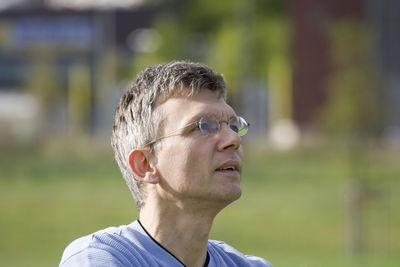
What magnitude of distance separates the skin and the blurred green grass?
8.53 metres

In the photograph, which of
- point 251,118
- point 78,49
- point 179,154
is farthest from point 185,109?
point 78,49

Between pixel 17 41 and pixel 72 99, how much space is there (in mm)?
4393

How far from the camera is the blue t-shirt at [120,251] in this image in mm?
2275

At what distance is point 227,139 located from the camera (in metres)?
2.52

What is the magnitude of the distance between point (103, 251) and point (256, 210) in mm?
16576

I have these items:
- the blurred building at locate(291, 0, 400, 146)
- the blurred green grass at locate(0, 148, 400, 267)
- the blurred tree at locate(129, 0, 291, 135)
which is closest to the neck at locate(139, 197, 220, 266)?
the blurred green grass at locate(0, 148, 400, 267)

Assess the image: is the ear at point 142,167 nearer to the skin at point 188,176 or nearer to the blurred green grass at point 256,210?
the skin at point 188,176

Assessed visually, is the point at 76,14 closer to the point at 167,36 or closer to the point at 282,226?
the point at 167,36

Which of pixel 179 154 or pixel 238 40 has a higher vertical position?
pixel 179 154

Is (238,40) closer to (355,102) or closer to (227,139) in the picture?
(355,102)

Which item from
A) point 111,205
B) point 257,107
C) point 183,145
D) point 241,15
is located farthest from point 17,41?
point 183,145

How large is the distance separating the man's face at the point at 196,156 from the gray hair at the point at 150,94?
0.03 m

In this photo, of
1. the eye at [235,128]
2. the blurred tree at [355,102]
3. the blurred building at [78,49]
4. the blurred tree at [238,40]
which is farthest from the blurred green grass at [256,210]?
the blurred building at [78,49]

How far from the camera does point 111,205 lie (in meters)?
19.5
